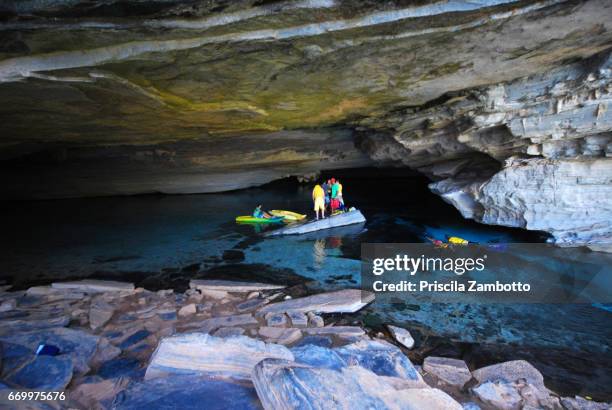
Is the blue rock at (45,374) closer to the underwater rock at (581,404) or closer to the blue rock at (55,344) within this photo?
the blue rock at (55,344)

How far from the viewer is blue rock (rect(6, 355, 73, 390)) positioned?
3.41 meters

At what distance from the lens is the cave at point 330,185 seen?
3.83 m

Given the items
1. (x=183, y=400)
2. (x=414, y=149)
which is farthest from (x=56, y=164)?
(x=183, y=400)

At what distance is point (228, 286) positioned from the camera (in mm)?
6707

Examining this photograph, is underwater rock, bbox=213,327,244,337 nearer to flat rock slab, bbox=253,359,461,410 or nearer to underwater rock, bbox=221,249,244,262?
flat rock slab, bbox=253,359,461,410

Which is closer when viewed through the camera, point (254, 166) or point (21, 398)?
point (21, 398)

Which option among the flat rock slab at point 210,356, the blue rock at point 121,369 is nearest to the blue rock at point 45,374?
the blue rock at point 121,369

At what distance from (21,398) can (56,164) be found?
1497 cm

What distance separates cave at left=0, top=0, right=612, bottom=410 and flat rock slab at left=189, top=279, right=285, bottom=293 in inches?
1.9

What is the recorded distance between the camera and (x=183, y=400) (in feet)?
9.43

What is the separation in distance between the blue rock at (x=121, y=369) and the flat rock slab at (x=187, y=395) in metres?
0.88

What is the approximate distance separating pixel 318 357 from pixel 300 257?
5535 millimetres

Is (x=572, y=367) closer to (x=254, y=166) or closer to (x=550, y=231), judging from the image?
(x=550, y=231)

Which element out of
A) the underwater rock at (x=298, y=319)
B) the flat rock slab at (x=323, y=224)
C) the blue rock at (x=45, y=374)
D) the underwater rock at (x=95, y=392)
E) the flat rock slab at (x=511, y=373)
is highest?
the flat rock slab at (x=323, y=224)
